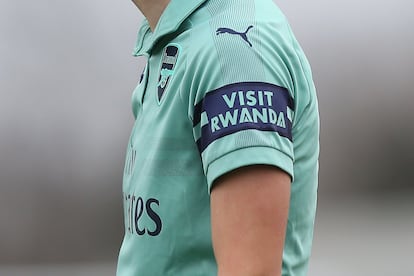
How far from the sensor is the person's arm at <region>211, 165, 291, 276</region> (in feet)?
2.40

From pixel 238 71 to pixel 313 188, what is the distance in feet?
0.61

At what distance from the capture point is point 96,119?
1.85 metres

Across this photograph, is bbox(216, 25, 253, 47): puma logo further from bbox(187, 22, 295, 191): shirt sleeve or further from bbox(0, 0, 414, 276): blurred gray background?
bbox(0, 0, 414, 276): blurred gray background

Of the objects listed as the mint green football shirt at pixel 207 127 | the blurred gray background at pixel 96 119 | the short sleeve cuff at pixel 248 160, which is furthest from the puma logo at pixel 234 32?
the blurred gray background at pixel 96 119

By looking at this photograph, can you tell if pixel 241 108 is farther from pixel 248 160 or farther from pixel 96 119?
pixel 96 119

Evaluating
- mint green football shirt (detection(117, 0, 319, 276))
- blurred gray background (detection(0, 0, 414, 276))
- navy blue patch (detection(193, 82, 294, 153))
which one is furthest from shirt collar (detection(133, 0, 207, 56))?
blurred gray background (detection(0, 0, 414, 276))

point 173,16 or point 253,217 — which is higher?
point 173,16

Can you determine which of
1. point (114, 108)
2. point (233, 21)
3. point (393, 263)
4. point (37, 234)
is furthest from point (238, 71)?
point (393, 263)

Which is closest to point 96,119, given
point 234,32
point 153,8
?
point 153,8

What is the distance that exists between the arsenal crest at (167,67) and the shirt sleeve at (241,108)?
0.06m

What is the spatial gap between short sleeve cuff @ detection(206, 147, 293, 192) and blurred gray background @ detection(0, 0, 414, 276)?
1075 mm

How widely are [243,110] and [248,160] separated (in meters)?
0.05

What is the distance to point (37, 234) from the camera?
187 cm

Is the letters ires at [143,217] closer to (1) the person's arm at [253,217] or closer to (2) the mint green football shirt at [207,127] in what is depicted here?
(2) the mint green football shirt at [207,127]
